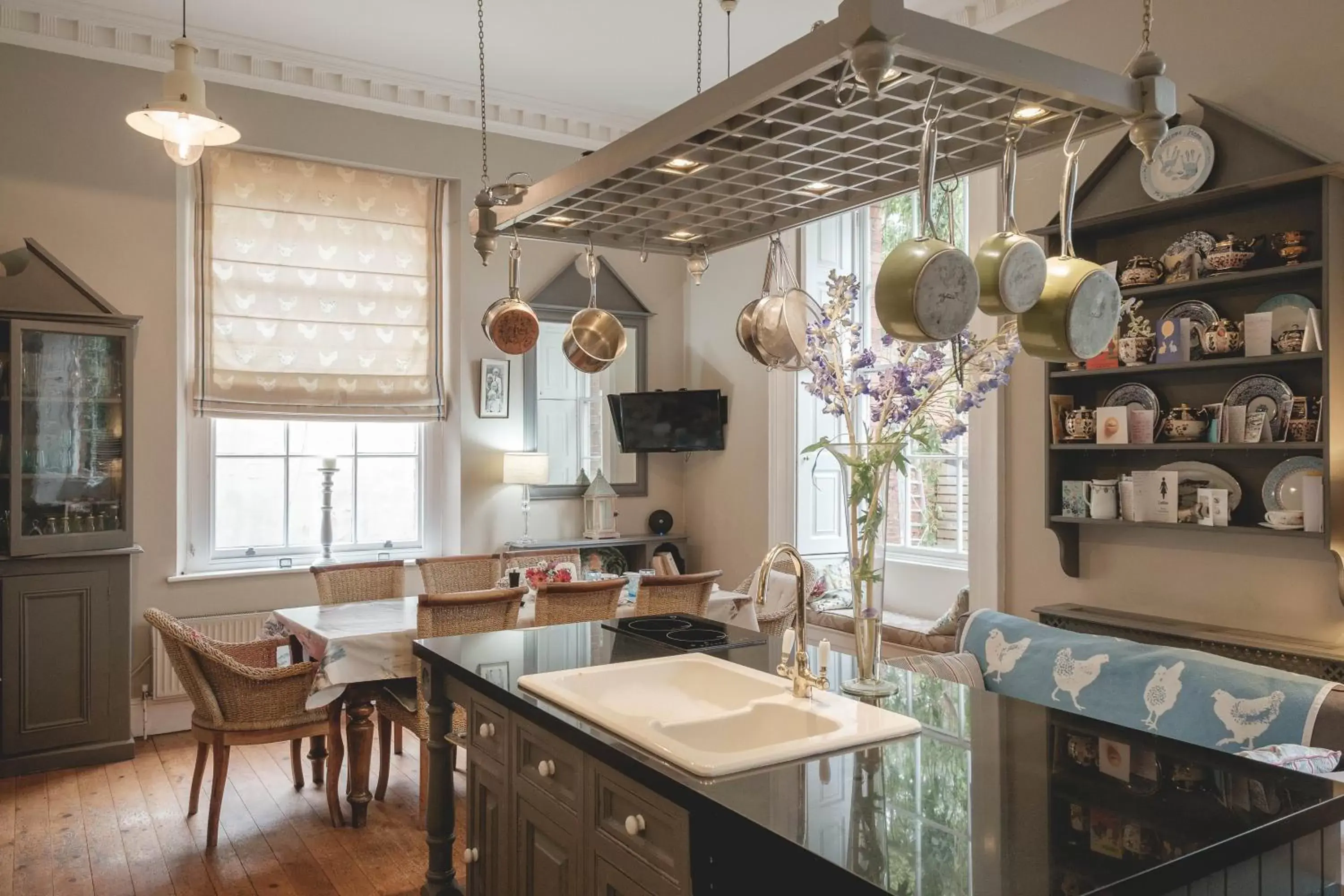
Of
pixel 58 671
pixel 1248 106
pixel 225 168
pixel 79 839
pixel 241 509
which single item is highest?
pixel 225 168

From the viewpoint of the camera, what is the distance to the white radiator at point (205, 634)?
482 cm

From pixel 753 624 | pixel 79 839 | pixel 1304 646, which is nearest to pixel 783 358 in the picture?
pixel 1304 646

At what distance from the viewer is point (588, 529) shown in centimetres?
606

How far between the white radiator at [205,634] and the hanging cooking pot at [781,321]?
334 cm

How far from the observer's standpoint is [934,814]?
1412 mm

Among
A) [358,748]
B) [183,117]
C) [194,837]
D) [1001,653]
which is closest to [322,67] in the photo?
[183,117]

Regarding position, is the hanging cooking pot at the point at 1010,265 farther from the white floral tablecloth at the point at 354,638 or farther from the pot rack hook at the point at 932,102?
the white floral tablecloth at the point at 354,638

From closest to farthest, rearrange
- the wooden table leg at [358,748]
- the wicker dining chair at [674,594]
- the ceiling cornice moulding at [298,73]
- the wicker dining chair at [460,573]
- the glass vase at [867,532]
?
the glass vase at [867,532] → the wooden table leg at [358,748] → the wicker dining chair at [674,594] → the ceiling cornice moulding at [298,73] → the wicker dining chair at [460,573]

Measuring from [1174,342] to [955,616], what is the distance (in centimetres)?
162

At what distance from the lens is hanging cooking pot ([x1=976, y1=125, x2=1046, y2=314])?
1617 mm

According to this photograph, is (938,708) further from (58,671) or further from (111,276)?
(111,276)

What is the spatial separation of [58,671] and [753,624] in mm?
3102

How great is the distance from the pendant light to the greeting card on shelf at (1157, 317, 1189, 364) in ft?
10.8

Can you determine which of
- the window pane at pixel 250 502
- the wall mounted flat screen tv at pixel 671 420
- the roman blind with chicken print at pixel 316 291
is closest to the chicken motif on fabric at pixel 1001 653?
the wall mounted flat screen tv at pixel 671 420
